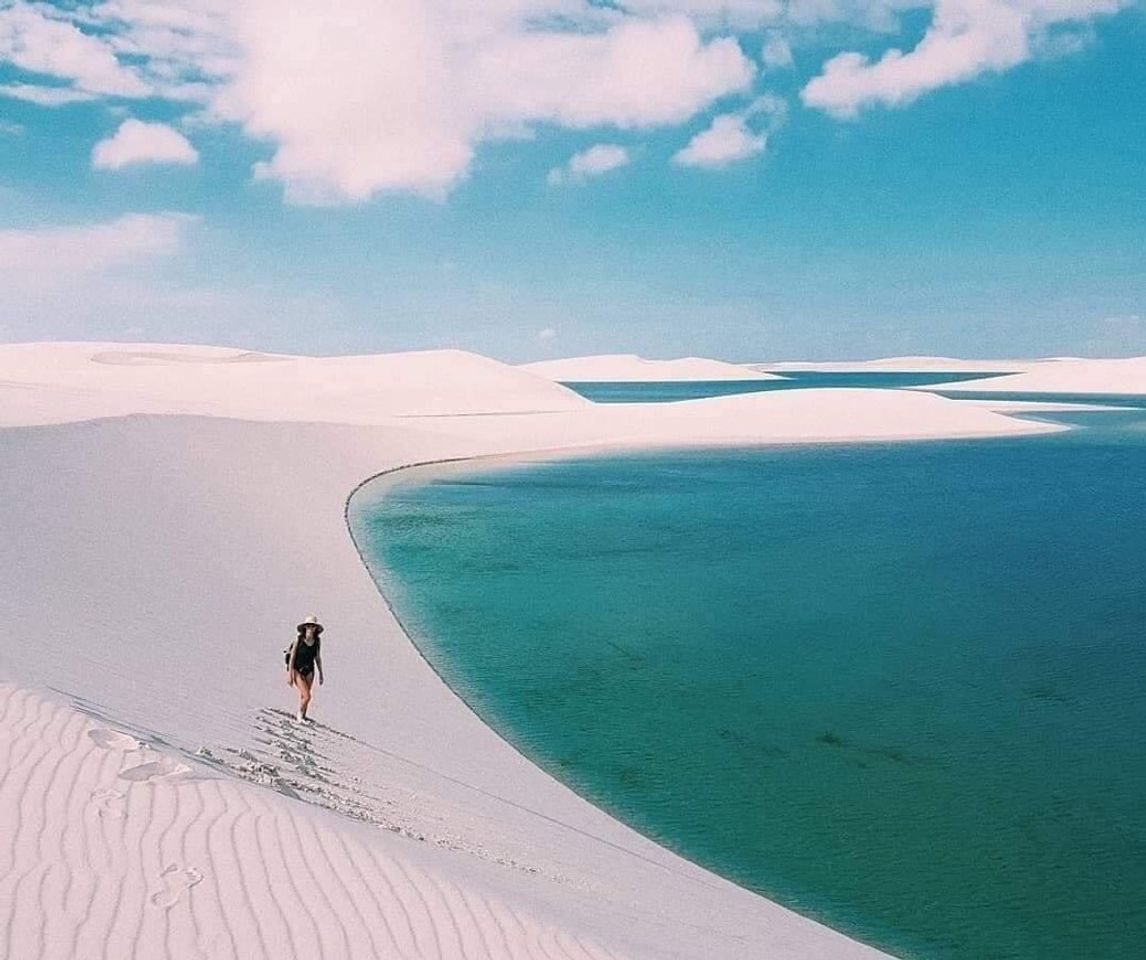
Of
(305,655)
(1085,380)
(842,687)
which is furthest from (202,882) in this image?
(1085,380)

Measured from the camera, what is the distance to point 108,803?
553 cm

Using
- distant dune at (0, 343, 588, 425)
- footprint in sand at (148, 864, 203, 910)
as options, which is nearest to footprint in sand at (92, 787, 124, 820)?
footprint in sand at (148, 864, 203, 910)

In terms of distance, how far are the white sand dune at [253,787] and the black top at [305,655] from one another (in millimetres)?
532

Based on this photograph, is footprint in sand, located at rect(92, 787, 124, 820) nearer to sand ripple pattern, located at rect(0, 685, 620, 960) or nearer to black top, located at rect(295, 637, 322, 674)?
sand ripple pattern, located at rect(0, 685, 620, 960)

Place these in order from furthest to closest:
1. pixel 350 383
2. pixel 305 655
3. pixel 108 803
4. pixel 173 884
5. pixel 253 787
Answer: pixel 350 383, pixel 305 655, pixel 253 787, pixel 108 803, pixel 173 884

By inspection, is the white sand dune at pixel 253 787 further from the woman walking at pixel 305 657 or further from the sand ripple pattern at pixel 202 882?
the woman walking at pixel 305 657

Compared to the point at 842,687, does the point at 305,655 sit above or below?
above

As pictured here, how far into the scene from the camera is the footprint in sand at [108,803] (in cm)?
539

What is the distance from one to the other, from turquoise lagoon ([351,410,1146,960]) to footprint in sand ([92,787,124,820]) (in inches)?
173

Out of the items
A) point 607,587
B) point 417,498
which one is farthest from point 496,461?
point 607,587

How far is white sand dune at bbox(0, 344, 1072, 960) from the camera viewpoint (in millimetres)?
4664

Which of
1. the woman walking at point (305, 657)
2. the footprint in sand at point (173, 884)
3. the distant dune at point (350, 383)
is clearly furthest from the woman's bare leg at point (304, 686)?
the distant dune at point (350, 383)

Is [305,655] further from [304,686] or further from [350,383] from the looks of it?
[350,383]

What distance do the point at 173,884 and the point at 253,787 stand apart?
1491 mm
